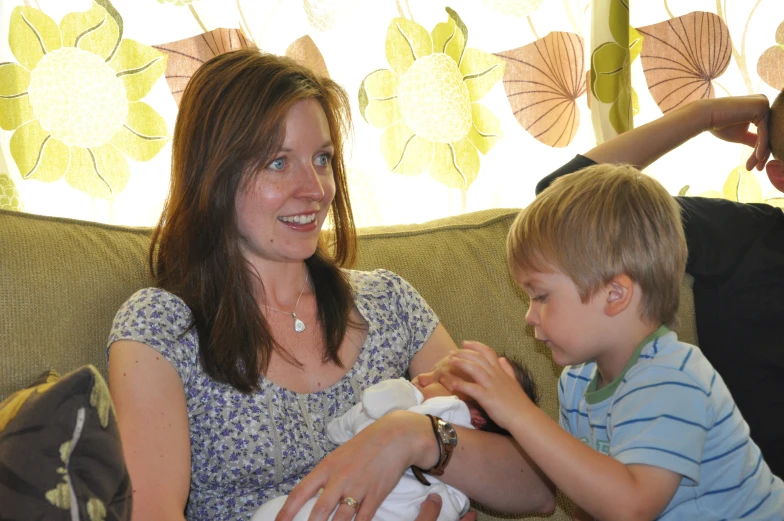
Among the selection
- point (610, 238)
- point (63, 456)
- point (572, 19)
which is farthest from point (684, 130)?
point (63, 456)

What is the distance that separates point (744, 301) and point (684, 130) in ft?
1.57

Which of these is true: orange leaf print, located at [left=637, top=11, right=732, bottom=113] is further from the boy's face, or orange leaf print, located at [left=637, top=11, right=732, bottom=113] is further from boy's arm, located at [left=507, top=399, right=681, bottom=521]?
boy's arm, located at [left=507, top=399, right=681, bottom=521]

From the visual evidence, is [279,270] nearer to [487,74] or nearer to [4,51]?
[4,51]

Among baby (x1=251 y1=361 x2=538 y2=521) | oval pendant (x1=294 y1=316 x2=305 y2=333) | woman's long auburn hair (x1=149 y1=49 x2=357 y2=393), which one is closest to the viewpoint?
baby (x1=251 y1=361 x2=538 y2=521)

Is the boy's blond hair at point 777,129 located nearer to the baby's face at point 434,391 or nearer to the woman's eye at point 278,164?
the baby's face at point 434,391

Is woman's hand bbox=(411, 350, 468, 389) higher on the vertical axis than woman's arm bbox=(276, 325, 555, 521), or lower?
higher

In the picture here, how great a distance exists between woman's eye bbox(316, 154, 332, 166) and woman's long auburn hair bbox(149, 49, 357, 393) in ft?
0.38

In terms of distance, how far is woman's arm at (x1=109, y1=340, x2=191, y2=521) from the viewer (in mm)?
1254

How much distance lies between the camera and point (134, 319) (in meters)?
1.39

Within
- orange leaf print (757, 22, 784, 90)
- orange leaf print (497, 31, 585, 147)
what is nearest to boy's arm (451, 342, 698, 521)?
orange leaf print (497, 31, 585, 147)

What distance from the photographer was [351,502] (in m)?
1.26

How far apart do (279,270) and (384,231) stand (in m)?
0.35

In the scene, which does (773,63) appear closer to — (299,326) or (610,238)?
(610,238)

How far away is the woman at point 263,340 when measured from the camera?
4.31ft
